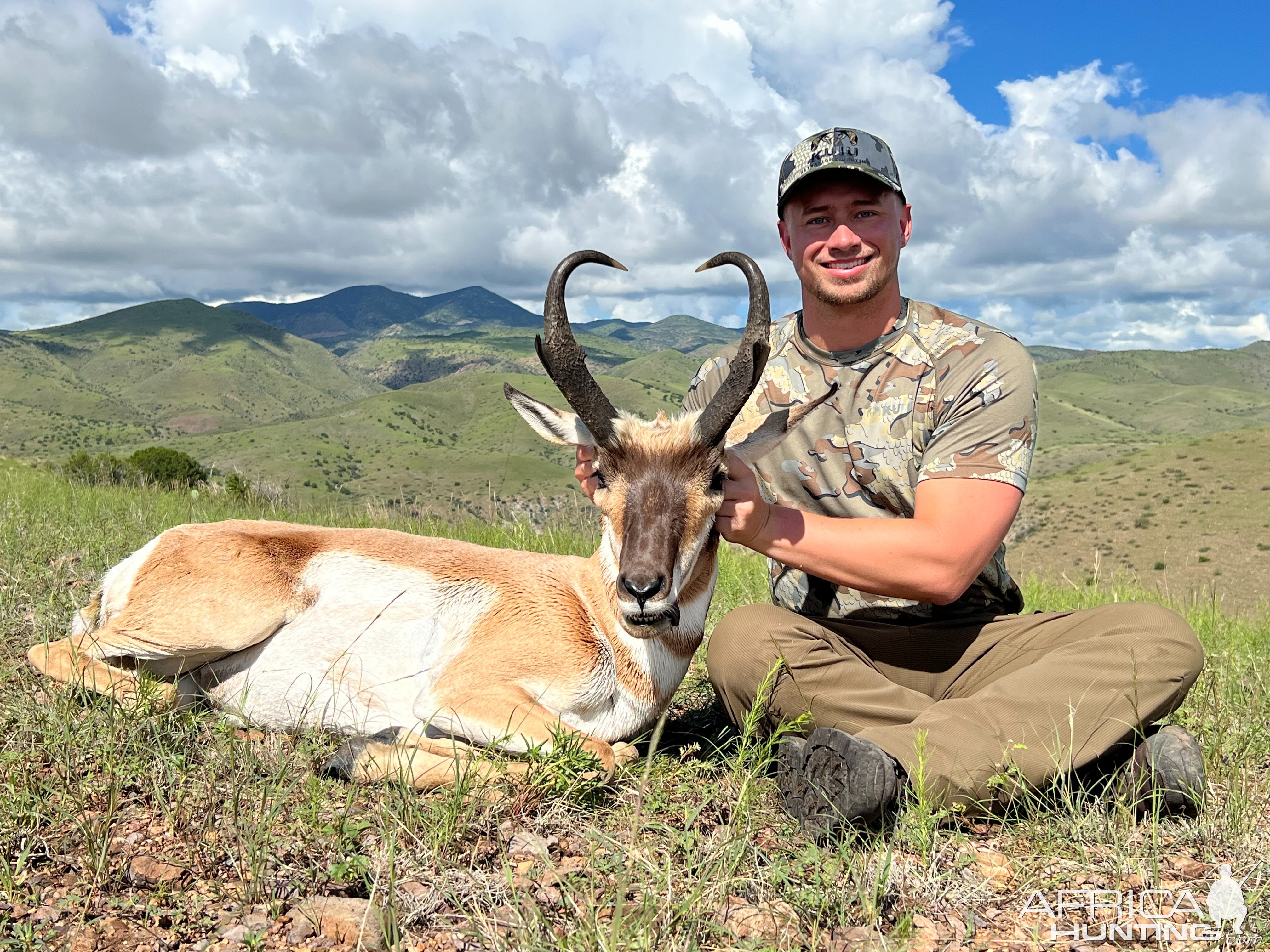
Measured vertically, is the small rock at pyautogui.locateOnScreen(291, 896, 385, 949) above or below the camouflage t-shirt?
below

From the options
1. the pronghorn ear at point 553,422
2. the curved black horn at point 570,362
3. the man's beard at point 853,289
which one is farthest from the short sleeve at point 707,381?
→ the curved black horn at point 570,362

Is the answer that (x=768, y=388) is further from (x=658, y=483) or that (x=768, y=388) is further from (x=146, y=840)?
(x=146, y=840)

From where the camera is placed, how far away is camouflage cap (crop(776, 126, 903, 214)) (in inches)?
229

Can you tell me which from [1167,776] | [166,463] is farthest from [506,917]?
[166,463]

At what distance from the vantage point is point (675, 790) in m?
4.82

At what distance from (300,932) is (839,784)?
2.31 meters

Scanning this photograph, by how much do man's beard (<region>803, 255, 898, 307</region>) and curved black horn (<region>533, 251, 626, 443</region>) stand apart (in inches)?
59.5

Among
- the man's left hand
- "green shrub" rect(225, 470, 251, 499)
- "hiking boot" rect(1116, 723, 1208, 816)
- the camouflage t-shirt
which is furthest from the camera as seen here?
"green shrub" rect(225, 470, 251, 499)

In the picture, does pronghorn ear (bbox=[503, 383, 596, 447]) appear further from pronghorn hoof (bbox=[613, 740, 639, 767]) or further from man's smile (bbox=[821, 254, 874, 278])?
man's smile (bbox=[821, 254, 874, 278])

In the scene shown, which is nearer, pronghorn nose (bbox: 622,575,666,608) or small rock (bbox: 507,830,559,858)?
small rock (bbox: 507,830,559,858)

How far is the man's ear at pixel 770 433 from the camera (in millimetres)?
5352

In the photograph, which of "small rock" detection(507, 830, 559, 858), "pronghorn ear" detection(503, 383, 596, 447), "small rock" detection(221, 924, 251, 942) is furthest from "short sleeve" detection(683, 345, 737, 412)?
"small rock" detection(221, 924, 251, 942)

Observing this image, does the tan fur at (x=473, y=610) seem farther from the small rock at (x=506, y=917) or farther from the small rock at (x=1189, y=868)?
the small rock at (x=1189, y=868)

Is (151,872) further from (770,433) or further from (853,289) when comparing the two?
(853,289)
